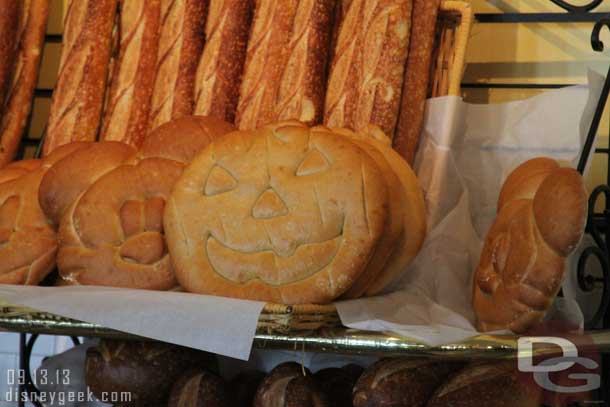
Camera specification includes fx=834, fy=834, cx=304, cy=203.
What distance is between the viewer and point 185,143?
1223 millimetres

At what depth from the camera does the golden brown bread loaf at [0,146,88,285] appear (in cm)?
122

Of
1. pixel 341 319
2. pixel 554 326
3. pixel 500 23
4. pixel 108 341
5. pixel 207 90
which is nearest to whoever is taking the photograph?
pixel 341 319

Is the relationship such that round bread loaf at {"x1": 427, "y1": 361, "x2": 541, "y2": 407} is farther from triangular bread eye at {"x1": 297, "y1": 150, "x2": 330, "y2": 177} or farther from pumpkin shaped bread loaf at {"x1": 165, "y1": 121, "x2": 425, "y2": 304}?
triangular bread eye at {"x1": 297, "y1": 150, "x2": 330, "y2": 177}

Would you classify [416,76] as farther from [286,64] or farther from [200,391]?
[200,391]

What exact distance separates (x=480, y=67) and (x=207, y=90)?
21.5 inches

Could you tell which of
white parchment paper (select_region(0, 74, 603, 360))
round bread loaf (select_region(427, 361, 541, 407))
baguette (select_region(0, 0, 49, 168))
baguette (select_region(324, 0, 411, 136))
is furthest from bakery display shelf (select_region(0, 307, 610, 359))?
baguette (select_region(0, 0, 49, 168))

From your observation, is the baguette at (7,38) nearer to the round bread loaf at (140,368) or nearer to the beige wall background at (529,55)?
the round bread loaf at (140,368)

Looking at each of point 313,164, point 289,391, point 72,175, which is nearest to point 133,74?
point 72,175

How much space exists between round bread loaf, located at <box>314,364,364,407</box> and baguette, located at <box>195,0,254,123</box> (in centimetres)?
46

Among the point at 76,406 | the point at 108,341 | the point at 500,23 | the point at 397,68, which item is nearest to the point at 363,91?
the point at 397,68

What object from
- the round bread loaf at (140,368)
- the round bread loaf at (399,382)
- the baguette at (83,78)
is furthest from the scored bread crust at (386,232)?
the baguette at (83,78)

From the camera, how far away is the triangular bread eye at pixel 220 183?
1103 millimetres

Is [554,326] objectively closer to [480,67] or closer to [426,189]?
[426,189]

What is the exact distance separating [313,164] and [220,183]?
0.13 meters
